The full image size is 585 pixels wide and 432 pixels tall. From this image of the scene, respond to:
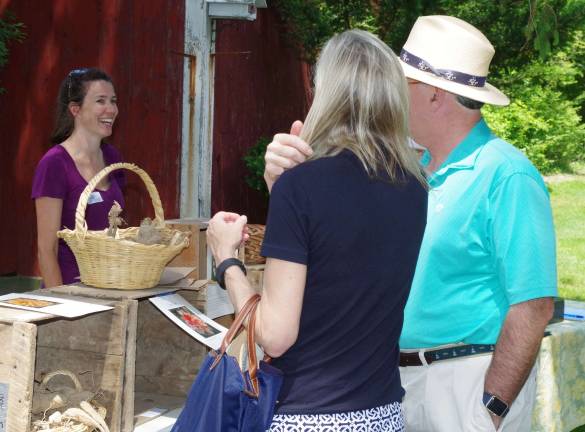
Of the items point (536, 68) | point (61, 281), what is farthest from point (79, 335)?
point (536, 68)

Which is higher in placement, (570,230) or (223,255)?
(223,255)

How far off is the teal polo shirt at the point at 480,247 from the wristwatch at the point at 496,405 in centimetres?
19

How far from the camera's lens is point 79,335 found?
3.15 m

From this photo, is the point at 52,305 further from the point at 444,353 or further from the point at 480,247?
the point at 480,247

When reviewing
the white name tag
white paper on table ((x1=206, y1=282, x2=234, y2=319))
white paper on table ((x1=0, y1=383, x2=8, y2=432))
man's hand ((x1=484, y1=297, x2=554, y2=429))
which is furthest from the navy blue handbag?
the white name tag

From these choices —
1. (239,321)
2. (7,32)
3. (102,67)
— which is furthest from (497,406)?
(7,32)

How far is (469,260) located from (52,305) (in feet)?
4.81

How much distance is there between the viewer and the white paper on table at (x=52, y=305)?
285 cm

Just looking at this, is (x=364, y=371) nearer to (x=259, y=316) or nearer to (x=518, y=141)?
(x=259, y=316)

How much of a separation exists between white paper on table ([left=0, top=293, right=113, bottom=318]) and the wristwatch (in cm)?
133

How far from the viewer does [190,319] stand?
10.6 ft

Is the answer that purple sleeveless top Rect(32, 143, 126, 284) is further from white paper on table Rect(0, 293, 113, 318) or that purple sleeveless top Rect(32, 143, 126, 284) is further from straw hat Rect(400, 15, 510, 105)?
straw hat Rect(400, 15, 510, 105)

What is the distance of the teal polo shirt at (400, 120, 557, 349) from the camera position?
95.7 inches

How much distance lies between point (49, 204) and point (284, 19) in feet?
23.5
